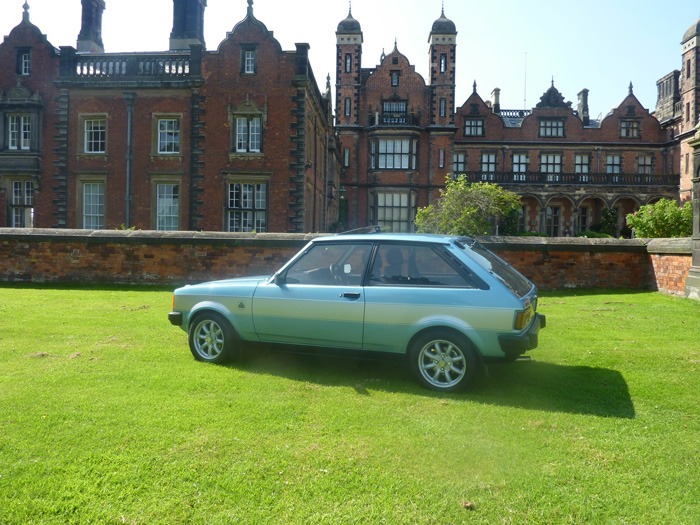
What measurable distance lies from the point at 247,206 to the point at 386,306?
1860 cm

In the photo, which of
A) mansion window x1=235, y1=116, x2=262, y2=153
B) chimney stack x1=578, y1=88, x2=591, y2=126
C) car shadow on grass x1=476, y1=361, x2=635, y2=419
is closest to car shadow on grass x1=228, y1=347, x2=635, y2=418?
car shadow on grass x1=476, y1=361, x2=635, y2=419

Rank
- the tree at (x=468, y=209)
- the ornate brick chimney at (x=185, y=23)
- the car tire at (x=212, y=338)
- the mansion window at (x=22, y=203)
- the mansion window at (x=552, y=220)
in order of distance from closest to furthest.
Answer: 1. the car tire at (x=212, y=338)
2. the tree at (x=468, y=209)
3. the mansion window at (x=22, y=203)
4. the ornate brick chimney at (x=185, y=23)
5. the mansion window at (x=552, y=220)

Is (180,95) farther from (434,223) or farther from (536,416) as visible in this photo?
(536,416)

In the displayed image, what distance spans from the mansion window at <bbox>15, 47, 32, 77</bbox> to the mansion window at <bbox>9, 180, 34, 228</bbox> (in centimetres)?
525

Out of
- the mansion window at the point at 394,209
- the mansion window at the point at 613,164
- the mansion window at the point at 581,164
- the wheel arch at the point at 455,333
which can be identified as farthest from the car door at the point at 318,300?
the mansion window at the point at 613,164

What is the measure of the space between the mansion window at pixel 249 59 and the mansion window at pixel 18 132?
424 inches

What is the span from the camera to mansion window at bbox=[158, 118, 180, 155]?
2348cm

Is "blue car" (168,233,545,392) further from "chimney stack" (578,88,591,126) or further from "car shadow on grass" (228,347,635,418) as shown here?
"chimney stack" (578,88,591,126)

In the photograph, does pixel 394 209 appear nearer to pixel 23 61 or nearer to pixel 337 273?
pixel 23 61

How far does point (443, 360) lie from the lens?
5.08m

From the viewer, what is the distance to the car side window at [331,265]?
5.63m

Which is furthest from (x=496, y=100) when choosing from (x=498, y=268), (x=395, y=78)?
(x=498, y=268)

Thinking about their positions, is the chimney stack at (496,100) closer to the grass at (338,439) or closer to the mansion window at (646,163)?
the mansion window at (646,163)

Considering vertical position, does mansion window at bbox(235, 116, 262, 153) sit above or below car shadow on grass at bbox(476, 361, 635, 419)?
above
